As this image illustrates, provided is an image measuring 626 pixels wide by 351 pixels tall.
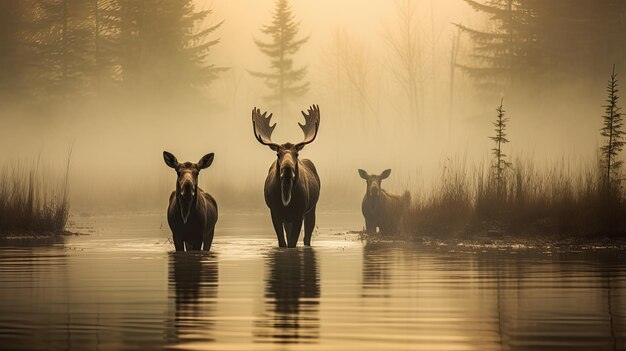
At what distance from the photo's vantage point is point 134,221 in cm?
3928

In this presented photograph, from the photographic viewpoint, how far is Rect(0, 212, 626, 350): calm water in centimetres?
1078

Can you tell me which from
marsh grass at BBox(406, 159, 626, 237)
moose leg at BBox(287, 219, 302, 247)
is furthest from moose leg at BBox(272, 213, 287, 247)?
marsh grass at BBox(406, 159, 626, 237)

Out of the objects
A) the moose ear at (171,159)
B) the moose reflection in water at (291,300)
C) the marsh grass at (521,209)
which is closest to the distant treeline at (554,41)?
the marsh grass at (521,209)

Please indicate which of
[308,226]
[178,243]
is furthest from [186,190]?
[308,226]

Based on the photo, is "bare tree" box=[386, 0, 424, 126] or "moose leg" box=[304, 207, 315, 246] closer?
"moose leg" box=[304, 207, 315, 246]

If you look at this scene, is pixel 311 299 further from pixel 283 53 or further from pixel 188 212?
pixel 283 53

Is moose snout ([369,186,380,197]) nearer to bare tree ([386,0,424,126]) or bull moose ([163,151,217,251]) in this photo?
bull moose ([163,151,217,251])

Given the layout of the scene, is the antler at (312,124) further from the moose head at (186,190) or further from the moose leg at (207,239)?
the moose head at (186,190)

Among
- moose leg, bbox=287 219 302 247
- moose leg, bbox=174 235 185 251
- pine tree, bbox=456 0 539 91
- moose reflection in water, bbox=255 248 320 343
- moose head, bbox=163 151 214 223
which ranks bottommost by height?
moose reflection in water, bbox=255 248 320 343

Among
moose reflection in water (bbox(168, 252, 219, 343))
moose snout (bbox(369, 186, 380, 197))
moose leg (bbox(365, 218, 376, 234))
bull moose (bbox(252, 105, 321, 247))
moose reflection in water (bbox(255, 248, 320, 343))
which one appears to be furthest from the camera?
moose snout (bbox(369, 186, 380, 197))

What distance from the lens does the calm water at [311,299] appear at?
35.4 ft

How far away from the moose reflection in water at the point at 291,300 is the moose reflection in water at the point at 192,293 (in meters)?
0.56

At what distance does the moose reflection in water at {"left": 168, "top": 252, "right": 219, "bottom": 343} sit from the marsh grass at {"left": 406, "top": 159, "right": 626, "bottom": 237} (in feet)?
20.8

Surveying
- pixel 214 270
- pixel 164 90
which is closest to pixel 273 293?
pixel 214 270
